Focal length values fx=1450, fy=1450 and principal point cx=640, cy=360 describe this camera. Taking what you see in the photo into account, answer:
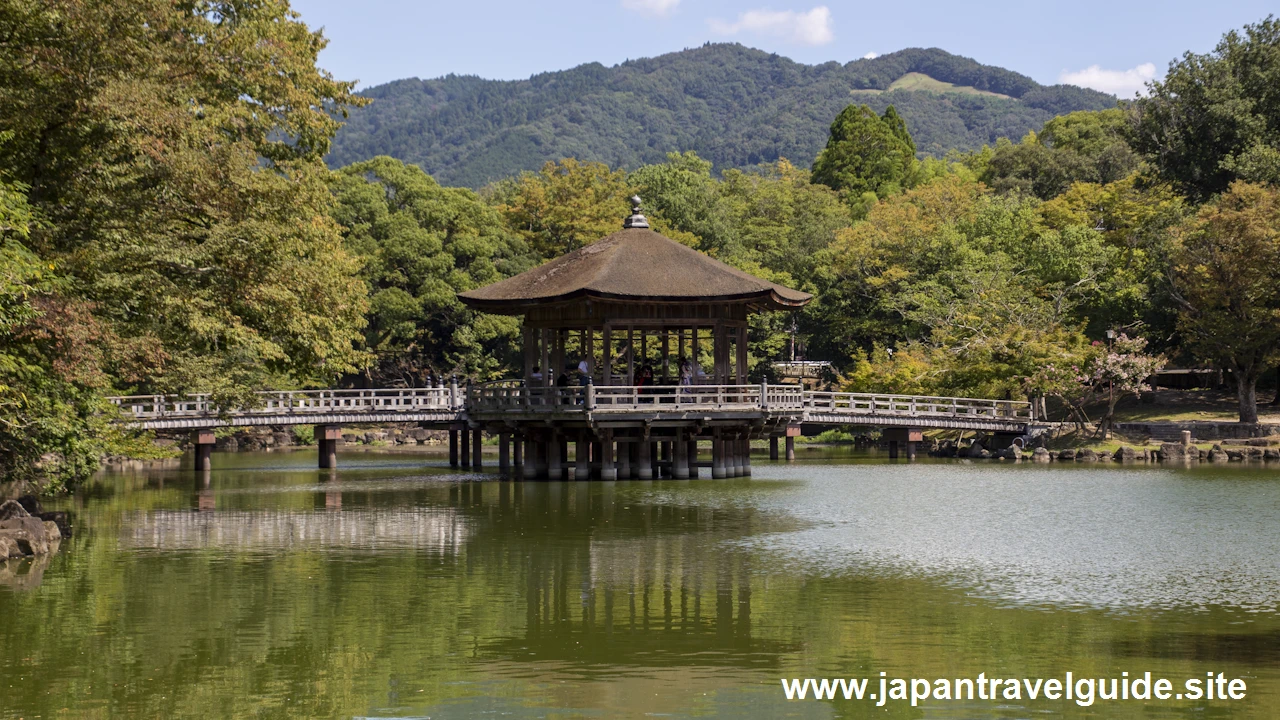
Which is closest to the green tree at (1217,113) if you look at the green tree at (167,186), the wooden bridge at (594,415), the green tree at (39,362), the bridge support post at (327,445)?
the wooden bridge at (594,415)

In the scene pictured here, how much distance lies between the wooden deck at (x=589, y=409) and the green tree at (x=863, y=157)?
49.7 metres

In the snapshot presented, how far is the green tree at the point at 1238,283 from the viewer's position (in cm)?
4603

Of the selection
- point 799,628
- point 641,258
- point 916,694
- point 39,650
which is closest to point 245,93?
point 641,258

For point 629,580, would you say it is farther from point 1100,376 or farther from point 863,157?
point 863,157

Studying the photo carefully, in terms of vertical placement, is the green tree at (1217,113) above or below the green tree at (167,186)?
above

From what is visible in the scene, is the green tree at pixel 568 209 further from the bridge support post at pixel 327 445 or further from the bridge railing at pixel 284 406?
the bridge support post at pixel 327 445

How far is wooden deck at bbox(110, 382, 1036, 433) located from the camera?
35000mm

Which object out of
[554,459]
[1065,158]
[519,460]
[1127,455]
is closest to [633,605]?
[554,459]

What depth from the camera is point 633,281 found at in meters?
35.2

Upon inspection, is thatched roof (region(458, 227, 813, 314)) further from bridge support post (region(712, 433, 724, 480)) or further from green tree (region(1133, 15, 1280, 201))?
green tree (region(1133, 15, 1280, 201))

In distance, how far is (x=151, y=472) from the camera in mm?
45906

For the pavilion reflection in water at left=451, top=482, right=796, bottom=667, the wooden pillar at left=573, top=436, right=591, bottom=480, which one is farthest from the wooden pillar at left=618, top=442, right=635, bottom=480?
the pavilion reflection in water at left=451, top=482, right=796, bottom=667

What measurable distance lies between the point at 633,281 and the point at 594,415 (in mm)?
3403

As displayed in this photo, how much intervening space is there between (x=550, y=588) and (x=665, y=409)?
16407 millimetres
